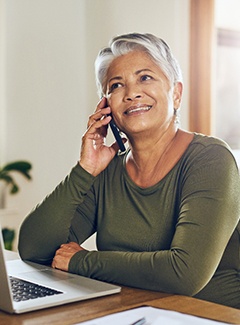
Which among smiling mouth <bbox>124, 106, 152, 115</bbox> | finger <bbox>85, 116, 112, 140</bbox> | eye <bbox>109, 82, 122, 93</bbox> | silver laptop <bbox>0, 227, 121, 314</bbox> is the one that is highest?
eye <bbox>109, 82, 122, 93</bbox>

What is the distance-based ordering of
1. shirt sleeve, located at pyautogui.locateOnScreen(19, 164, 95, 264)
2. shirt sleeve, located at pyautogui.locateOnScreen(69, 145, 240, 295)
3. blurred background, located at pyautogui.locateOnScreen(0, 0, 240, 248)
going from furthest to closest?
→ blurred background, located at pyautogui.locateOnScreen(0, 0, 240, 248) → shirt sleeve, located at pyautogui.locateOnScreen(19, 164, 95, 264) → shirt sleeve, located at pyautogui.locateOnScreen(69, 145, 240, 295)

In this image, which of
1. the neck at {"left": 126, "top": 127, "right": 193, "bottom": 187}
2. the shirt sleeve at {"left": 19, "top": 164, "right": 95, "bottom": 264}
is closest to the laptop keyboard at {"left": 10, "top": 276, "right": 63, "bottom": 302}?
the shirt sleeve at {"left": 19, "top": 164, "right": 95, "bottom": 264}

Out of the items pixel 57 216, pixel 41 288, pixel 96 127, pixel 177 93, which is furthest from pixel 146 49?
pixel 41 288

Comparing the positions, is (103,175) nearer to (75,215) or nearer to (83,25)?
(75,215)

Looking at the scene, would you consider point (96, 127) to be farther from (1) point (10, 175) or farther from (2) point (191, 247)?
(1) point (10, 175)

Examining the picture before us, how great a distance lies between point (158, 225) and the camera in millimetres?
1876

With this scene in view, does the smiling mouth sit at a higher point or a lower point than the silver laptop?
higher

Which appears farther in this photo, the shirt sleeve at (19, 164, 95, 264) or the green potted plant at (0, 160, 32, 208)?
the green potted plant at (0, 160, 32, 208)

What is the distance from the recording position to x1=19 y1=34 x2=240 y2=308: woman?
1682mm

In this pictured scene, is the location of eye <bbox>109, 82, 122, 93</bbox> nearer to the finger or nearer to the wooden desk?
the finger

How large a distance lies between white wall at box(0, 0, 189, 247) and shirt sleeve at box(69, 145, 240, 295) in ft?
8.12

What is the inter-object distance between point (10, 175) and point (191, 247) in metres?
2.84

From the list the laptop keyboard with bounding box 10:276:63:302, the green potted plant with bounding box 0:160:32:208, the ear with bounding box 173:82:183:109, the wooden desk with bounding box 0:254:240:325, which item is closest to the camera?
the wooden desk with bounding box 0:254:240:325

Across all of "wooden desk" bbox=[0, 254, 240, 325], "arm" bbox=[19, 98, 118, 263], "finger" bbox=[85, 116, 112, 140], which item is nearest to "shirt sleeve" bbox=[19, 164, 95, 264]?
"arm" bbox=[19, 98, 118, 263]
